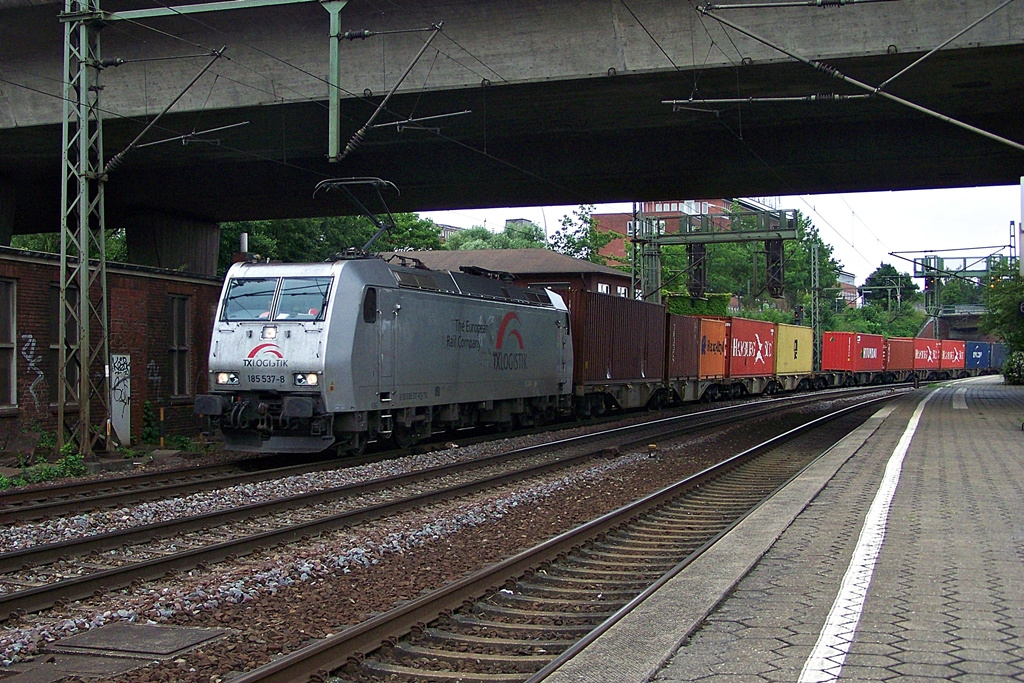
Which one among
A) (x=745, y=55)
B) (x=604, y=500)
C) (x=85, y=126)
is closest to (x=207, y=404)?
(x=85, y=126)

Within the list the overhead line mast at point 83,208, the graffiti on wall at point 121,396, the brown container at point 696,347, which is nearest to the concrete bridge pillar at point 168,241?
the graffiti on wall at point 121,396

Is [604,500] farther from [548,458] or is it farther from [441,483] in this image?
[548,458]

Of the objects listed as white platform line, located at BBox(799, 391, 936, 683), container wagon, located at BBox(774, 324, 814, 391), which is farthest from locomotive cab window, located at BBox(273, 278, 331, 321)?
container wagon, located at BBox(774, 324, 814, 391)

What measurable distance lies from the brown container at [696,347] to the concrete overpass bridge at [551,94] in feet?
18.1

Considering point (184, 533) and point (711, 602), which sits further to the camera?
point (184, 533)

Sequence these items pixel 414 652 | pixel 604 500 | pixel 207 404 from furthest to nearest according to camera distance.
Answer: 1. pixel 207 404
2. pixel 604 500
3. pixel 414 652

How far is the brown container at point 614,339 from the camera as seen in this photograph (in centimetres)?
2450

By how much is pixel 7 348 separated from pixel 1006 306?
41331 mm

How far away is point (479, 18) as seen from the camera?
19.1 metres

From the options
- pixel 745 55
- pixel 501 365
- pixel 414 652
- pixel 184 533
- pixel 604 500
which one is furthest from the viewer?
pixel 501 365

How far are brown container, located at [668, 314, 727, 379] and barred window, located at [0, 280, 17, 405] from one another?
1890cm

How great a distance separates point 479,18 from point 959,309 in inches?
3542

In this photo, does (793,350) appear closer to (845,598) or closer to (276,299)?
(276,299)

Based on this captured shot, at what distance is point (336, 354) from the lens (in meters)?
14.6
